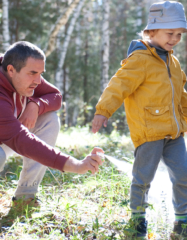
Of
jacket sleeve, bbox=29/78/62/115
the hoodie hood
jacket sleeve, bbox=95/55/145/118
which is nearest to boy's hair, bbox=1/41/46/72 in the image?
jacket sleeve, bbox=29/78/62/115

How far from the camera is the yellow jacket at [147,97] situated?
2328 mm

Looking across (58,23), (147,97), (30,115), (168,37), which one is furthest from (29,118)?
(58,23)

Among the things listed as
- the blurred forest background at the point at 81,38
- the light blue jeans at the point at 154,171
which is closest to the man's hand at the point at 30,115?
the light blue jeans at the point at 154,171

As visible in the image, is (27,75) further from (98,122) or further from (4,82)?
(98,122)

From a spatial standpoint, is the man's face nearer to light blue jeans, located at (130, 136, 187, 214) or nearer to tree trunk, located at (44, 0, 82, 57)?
light blue jeans, located at (130, 136, 187, 214)

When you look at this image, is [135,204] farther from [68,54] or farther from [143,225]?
[68,54]

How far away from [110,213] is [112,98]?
3.22 feet

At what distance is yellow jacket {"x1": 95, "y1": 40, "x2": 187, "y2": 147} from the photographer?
7.64 ft

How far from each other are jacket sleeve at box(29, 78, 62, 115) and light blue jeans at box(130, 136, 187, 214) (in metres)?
0.92

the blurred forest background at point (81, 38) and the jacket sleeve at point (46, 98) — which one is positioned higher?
the blurred forest background at point (81, 38)

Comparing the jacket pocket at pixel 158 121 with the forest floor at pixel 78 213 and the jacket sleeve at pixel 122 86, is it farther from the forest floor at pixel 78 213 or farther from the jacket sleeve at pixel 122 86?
the forest floor at pixel 78 213

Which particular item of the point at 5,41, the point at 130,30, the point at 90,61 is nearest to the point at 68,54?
the point at 90,61

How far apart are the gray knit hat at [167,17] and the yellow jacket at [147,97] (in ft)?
0.73

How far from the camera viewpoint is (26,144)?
180 centimetres
